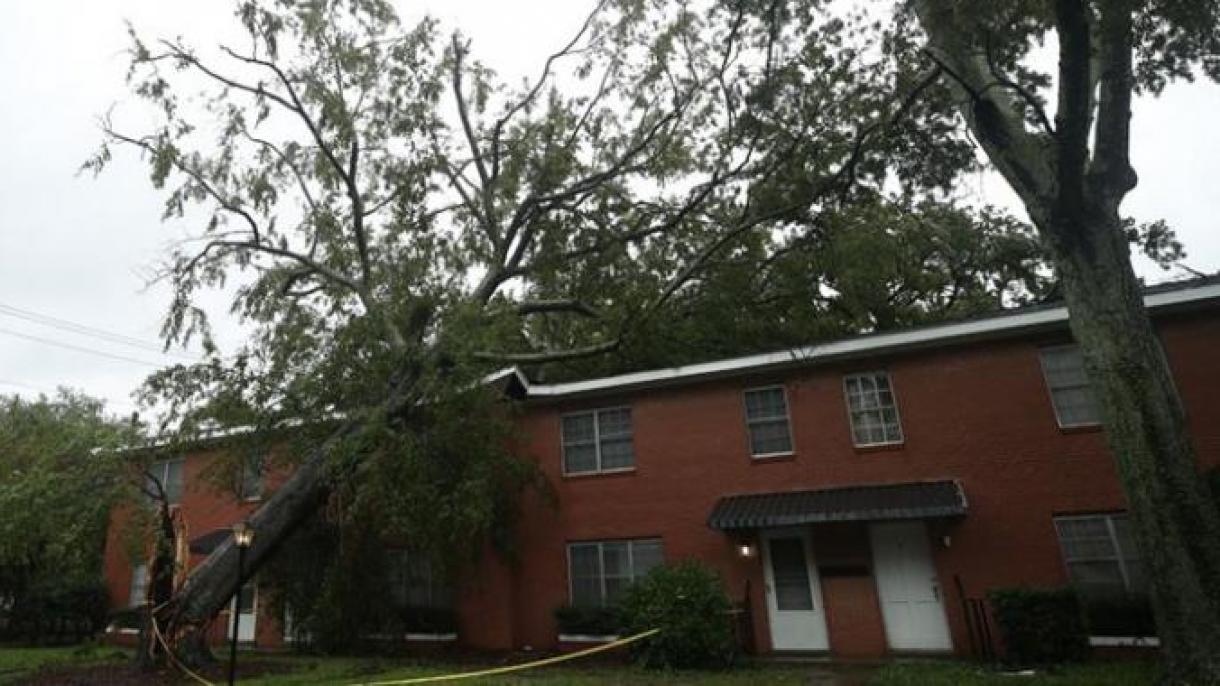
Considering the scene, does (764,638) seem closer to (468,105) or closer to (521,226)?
(521,226)

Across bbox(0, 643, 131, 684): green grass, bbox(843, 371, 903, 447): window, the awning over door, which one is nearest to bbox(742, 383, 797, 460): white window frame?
the awning over door

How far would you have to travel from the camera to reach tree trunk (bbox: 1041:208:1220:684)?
24.5 ft

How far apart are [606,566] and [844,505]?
513 cm

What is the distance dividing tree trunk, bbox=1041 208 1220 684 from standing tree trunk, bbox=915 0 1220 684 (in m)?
0.01

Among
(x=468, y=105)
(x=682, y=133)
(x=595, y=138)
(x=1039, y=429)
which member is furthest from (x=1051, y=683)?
(x=468, y=105)

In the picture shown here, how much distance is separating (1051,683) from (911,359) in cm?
593

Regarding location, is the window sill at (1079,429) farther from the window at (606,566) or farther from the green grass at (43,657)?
the green grass at (43,657)

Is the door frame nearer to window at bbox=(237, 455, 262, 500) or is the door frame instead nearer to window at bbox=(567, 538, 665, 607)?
window at bbox=(237, 455, 262, 500)

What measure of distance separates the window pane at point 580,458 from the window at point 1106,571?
8.71 meters

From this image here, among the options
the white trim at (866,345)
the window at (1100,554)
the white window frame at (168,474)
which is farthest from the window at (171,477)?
the window at (1100,554)

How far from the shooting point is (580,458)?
48.8 ft

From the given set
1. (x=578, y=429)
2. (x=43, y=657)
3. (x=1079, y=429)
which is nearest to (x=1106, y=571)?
(x=1079, y=429)

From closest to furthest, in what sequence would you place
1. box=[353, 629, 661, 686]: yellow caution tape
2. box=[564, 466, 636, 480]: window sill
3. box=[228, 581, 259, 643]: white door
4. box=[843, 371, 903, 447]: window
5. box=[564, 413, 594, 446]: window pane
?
box=[353, 629, 661, 686]: yellow caution tape, box=[843, 371, 903, 447]: window, box=[564, 466, 636, 480]: window sill, box=[564, 413, 594, 446]: window pane, box=[228, 581, 259, 643]: white door

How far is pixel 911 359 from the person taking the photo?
12.8 meters
